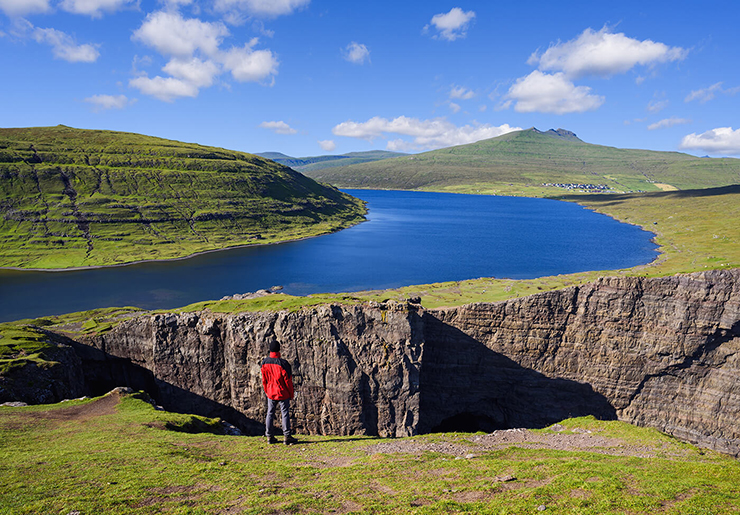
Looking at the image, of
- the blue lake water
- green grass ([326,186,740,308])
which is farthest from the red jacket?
the blue lake water

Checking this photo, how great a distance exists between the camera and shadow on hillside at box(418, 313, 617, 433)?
36906 mm

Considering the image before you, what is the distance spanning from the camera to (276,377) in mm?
19422

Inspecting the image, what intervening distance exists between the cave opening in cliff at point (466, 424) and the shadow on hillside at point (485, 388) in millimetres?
506

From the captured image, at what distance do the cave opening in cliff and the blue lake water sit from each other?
57278 millimetres

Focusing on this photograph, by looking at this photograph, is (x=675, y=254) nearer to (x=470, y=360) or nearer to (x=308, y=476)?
(x=470, y=360)

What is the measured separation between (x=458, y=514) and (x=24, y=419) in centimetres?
2340

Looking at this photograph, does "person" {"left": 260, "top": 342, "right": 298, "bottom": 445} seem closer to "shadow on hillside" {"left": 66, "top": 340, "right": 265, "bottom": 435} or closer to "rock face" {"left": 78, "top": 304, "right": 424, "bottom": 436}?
"rock face" {"left": 78, "top": 304, "right": 424, "bottom": 436}

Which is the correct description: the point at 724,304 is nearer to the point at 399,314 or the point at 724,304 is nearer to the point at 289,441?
the point at 399,314

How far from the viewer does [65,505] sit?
40.2 feet

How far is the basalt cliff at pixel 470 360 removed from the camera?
107 ft

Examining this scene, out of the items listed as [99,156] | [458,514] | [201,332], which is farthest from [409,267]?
[99,156]

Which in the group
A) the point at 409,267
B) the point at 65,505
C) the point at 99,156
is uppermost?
the point at 99,156

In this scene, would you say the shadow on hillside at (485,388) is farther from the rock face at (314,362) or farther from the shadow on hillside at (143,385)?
the shadow on hillside at (143,385)

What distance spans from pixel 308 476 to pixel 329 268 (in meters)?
101
